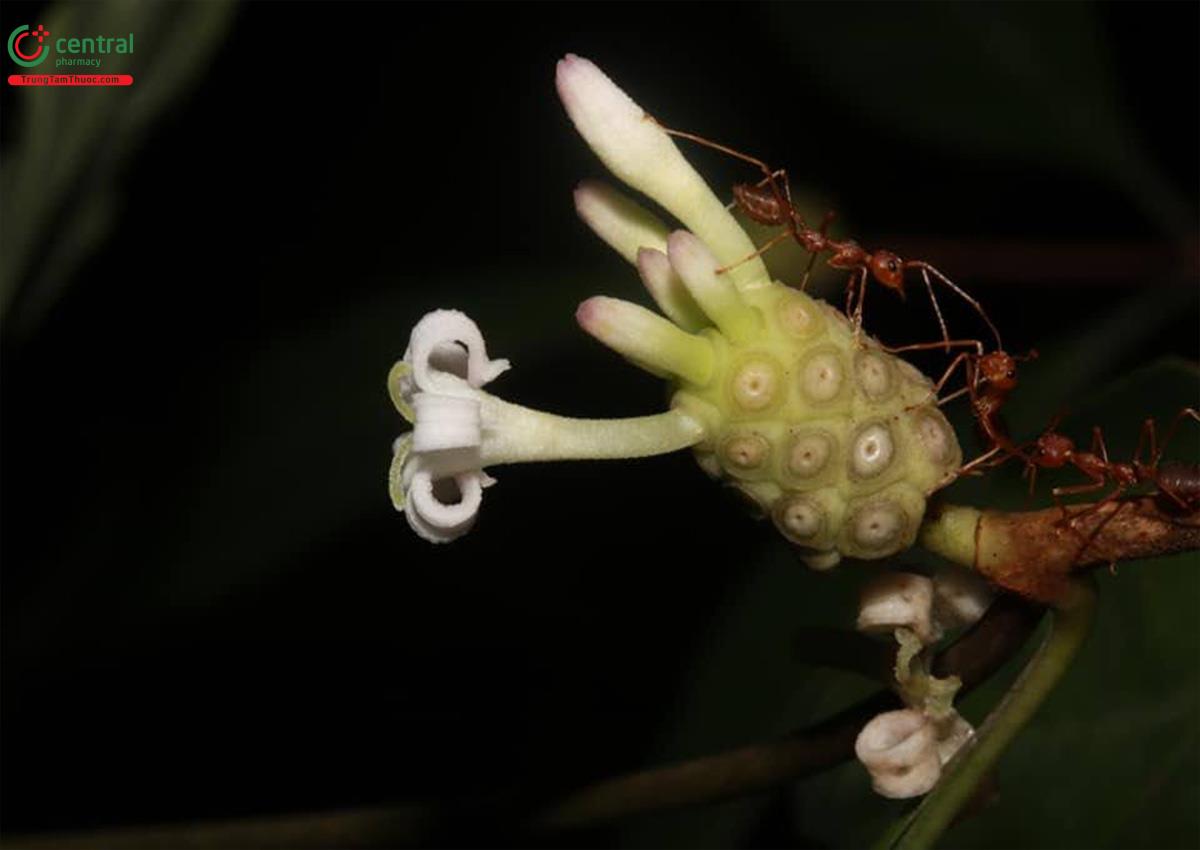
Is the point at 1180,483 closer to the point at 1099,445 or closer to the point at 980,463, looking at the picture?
the point at 980,463

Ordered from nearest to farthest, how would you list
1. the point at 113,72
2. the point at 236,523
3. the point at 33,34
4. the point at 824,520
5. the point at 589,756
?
the point at 824,520, the point at 113,72, the point at 33,34, the point at 589,756, the point at 236,523

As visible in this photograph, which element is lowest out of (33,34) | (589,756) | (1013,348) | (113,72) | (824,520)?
(589,756)

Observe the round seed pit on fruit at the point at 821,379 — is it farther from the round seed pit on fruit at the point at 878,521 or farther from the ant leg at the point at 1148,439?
the ant leg at the point at 1148,439

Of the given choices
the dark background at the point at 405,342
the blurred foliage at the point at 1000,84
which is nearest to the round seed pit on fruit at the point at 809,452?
the dark background at the point at 405,342

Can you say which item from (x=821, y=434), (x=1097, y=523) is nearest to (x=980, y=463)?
(x=1097, y=523)

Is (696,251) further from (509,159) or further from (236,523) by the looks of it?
(509,159)

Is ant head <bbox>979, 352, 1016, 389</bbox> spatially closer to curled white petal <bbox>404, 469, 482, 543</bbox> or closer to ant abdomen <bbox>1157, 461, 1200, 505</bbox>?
ant abdomen <bbox>1157, 461, 1200, 505</bbox>

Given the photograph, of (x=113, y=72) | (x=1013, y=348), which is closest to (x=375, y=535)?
(x=1013, y=348)

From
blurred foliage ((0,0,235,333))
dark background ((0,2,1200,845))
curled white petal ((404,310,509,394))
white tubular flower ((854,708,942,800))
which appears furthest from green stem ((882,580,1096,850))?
dark background ((0,2,1200,845))
